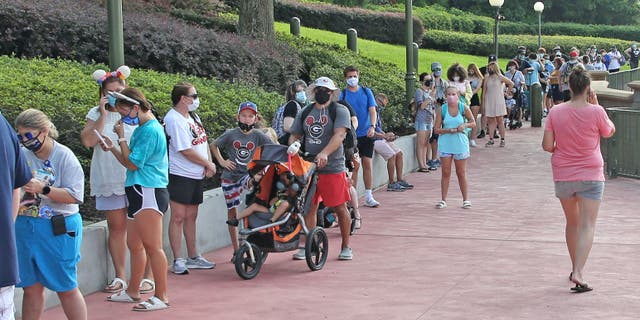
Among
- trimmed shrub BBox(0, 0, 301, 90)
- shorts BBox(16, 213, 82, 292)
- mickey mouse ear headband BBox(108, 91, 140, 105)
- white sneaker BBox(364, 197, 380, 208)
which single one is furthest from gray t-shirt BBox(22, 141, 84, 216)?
trimmed shrub BBox(0, 0, 301, 90)

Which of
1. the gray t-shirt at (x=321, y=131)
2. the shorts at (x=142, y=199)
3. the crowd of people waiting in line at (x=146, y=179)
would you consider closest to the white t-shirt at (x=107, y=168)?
the crowd of people waiting in line at (x=146, y=179)

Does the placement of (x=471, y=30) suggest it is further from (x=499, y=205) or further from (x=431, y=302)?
(x=431, y=302)

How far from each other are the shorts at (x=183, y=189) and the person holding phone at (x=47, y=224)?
2.78 m

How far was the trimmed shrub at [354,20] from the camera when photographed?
3912cm

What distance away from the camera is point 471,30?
186ft

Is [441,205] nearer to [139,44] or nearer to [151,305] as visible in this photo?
[139,44]

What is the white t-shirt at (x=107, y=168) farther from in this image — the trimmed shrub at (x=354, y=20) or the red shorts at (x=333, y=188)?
the trimmed shrub at (x=354, y=20)

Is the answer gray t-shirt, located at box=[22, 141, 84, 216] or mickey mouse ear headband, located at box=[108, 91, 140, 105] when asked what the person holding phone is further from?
mickey mouse ear headband, located at box=[108, 91, 140, 105]

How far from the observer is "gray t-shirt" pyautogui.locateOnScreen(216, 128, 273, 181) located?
421 inches

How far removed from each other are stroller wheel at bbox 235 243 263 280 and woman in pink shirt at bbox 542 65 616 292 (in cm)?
279

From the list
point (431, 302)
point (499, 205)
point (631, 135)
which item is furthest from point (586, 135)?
point (631, 135)

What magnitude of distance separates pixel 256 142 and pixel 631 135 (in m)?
7.89

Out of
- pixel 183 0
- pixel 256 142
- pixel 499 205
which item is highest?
pixel 183 0

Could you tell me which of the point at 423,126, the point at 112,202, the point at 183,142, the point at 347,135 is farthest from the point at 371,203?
the point at 112,202
